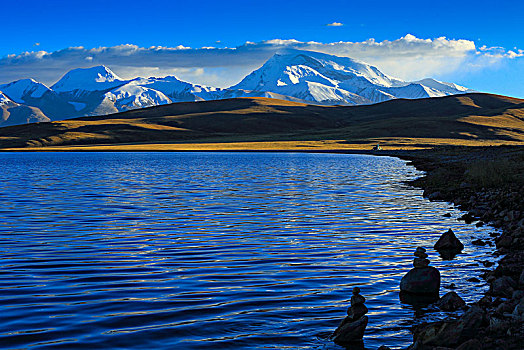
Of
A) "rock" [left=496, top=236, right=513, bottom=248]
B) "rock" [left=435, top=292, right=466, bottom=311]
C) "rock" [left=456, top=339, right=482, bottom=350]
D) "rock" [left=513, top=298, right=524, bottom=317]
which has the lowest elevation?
"rock" [left=435, top=292, right=466, bottom=311]

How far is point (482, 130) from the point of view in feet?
595

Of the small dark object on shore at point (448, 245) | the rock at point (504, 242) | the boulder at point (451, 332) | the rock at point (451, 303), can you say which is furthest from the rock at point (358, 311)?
the rock at point (504, 242)

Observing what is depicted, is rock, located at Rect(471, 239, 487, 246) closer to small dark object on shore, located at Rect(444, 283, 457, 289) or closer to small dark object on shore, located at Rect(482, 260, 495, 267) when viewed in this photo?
small dark object on shore, located at Rect(482, 260, 495, 267)

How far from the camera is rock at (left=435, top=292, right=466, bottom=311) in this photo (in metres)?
12.1

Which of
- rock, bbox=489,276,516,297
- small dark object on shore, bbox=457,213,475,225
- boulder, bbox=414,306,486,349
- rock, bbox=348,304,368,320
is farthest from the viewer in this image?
small dark object on shore, bbox=457,213,475,225

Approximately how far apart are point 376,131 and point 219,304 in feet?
546

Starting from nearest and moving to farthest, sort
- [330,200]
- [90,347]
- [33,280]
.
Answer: [90,347], [33,280], [330,200]

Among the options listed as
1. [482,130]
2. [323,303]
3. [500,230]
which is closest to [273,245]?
[323,303]

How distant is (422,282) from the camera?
13.4 metres

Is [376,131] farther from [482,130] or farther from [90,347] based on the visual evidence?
[90,347]

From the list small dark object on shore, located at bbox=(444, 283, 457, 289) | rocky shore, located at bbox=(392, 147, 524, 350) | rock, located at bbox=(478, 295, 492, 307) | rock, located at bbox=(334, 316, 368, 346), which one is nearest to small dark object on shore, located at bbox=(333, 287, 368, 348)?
rock, located at bbox=(334, 316, 368, 346)

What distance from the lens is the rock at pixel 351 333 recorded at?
33.7 feet

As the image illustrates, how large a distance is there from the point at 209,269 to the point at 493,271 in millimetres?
6881

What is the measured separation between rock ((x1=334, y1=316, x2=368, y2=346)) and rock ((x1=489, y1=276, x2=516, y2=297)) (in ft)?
12.3
